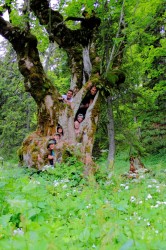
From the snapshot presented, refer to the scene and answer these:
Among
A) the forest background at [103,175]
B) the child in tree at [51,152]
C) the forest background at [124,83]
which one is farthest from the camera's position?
the forest background at [124,83]

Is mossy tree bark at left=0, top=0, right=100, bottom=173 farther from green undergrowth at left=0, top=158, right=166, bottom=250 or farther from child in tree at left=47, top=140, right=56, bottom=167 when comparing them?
green undergrowth at left=0, top=158, right=166, bottom=250

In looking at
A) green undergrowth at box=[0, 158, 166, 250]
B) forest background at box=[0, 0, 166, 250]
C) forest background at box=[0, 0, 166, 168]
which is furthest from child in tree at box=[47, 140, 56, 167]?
forest background at box=[0, 0, 166, 168]

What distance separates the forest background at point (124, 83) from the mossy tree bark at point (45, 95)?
447 millimetres

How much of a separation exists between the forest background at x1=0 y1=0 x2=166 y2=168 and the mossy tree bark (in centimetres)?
45

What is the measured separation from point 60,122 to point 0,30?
3.46 meters

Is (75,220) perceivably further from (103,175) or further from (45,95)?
(45,95)

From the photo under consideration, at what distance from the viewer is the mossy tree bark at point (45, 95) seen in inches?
356

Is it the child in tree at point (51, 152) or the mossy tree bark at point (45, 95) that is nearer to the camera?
the child in tree at point (51, 152)

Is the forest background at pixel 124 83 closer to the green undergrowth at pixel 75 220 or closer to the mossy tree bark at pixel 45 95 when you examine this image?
the mossy tree bark at pixel 45 95

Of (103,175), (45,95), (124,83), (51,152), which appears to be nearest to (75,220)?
(103,175)

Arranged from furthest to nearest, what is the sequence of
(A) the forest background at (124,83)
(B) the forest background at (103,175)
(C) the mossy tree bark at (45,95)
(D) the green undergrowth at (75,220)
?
(A) the forest background at (124,83) < (C) the mossy tree bark at (45,95) < (B) the forest background at (103,175) < (D) the green undergrowth at (75,220)

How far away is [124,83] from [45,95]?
12.9ft

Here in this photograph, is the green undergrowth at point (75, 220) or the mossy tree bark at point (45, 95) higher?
the mossy tree bark at point (45, 95)

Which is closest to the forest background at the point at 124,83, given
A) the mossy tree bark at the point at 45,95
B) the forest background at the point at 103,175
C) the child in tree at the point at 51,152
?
the forest background at the point at 103,175
